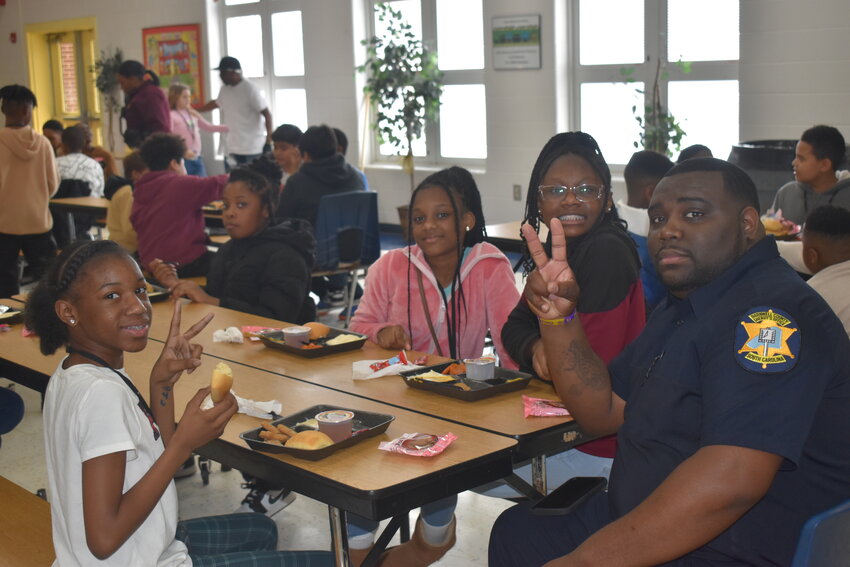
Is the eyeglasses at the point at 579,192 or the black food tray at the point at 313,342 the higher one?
the eyeglasses at the point at 579,192

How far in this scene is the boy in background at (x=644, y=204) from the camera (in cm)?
397

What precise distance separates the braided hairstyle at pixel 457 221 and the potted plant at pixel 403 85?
522 centimetres

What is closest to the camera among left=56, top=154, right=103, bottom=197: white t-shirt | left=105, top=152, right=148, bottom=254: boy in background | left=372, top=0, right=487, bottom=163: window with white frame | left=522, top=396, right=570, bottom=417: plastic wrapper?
left=522, top=396, right=570, bottom=417: plastic wrapper

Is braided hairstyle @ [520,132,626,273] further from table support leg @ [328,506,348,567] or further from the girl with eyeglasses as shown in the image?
table support leg @ [328,506,348,567]

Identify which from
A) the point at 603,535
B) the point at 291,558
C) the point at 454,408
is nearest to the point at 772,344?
the point at 603,535

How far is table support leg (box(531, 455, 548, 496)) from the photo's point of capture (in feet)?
7.40

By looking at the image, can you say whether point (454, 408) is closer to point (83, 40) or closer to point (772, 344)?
point (772, 344)

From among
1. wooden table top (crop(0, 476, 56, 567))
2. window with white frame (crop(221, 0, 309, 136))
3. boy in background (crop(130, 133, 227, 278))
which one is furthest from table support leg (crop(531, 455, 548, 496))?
window with white frame (crop(221, 0, 309, 136))

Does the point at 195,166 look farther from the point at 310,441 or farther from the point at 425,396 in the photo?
the point at 310,441

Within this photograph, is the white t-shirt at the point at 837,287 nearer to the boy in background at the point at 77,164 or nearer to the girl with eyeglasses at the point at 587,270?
the girl with eyeglasses at the point at 587,270

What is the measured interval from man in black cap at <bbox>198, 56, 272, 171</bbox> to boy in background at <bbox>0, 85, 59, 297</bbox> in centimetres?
356

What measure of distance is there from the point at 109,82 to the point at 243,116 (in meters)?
3.50

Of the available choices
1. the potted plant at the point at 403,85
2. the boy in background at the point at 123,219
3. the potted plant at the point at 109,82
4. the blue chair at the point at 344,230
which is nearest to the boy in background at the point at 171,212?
the boy in background at the point at 123,219

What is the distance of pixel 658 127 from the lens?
6.82 meters
